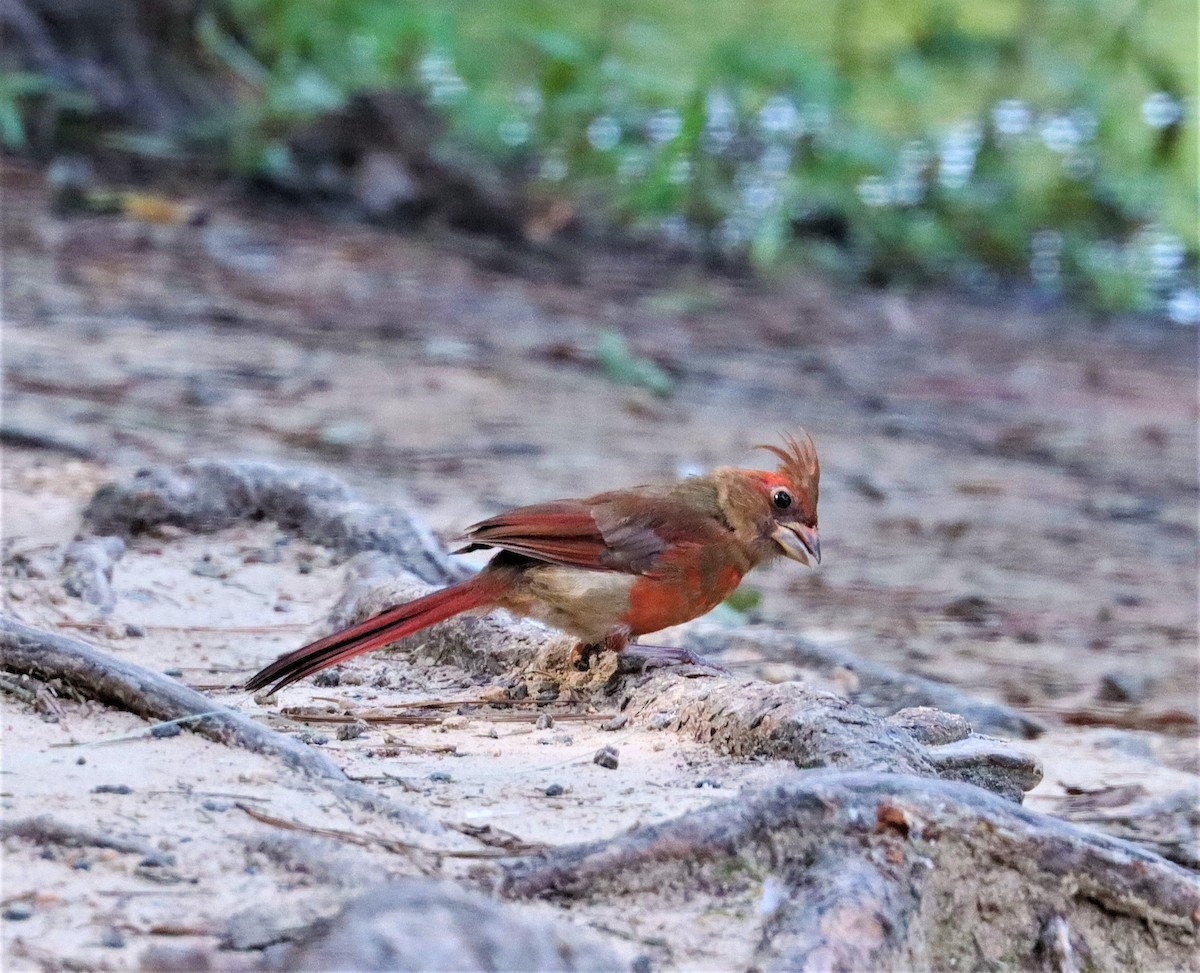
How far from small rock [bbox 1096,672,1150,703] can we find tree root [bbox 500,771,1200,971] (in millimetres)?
2407

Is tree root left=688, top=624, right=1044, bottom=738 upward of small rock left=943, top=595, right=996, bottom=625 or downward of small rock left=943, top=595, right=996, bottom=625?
upward

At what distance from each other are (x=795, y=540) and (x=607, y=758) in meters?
0.98

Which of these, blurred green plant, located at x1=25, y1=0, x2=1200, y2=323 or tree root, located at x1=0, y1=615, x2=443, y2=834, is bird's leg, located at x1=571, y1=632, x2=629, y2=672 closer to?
tree root, located at x1=0, y1=615, x2=443, y2=834

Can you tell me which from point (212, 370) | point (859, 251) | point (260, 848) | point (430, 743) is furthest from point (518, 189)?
point (260, 848)

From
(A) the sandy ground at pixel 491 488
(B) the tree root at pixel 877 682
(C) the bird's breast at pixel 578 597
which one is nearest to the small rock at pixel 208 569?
(A) the sandy ground at pixel 491 488

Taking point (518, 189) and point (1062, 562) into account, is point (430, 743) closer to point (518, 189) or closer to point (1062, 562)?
point (1062, 562)

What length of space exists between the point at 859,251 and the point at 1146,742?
7.64m

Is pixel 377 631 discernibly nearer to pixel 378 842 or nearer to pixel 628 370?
pixel 378 842

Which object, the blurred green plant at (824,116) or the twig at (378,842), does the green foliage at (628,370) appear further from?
the twig at (378,842)

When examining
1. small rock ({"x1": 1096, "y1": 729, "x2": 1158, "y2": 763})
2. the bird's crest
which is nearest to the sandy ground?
small rock ({"x1": 1096, "y1": 729, "x2": 1158, "y2": 763})

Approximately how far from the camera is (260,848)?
1.95 meters

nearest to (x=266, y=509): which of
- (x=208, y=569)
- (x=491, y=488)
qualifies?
(x=208, y=569)

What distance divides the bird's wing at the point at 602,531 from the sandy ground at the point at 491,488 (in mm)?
330

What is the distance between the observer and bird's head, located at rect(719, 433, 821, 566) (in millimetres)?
3330
